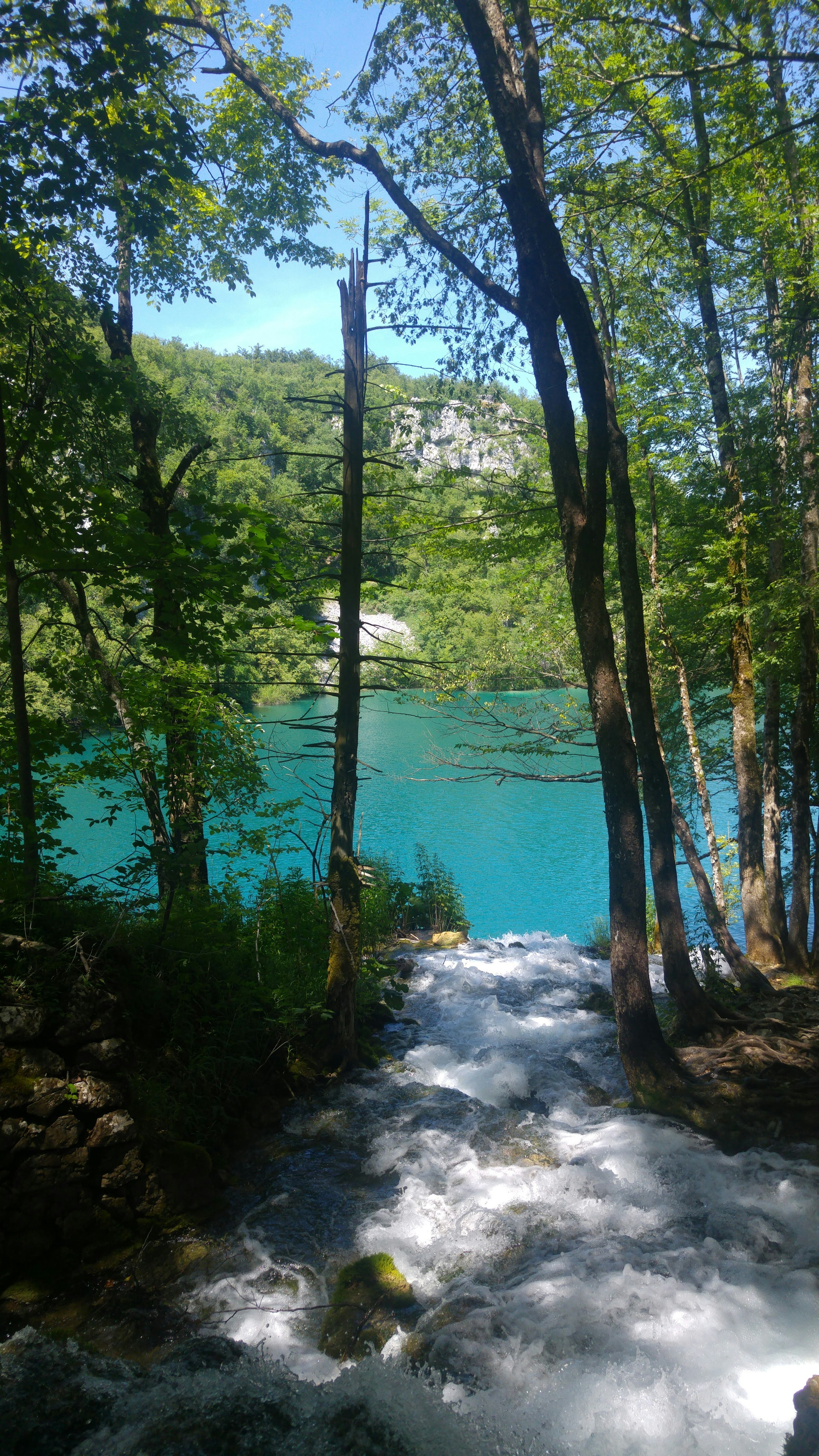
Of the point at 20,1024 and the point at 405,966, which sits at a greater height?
the point at 20,1024

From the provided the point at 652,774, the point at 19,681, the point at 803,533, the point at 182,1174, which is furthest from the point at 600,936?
the point at 19,681

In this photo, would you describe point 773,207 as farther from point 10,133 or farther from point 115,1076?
point 115,1076

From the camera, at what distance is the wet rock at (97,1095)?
4000 mm

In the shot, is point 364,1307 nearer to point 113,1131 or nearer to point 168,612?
point 113,1131

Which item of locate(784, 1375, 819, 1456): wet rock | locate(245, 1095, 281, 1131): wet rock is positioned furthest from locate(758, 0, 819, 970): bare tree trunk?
locate(784, 1375, 819, 1456): wet rock

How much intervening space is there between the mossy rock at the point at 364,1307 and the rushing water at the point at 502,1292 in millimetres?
76

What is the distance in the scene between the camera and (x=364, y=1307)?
12.4 feet

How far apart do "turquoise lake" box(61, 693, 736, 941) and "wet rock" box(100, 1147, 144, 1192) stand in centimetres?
529

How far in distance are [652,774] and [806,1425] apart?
4551 millimetres

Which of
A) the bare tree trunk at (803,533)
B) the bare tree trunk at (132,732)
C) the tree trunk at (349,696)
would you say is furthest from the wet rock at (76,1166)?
the bare tree trunk at (803,533)

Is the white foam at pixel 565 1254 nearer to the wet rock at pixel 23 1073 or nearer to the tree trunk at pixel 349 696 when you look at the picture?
the tree trunk at pixel 349 696

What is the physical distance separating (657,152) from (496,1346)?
9979mm

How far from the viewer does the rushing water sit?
2.90 meters

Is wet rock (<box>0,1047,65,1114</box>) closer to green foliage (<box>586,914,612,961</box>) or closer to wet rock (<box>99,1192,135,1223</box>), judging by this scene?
wet rock (<box>99,1192,135,1223</box>)
